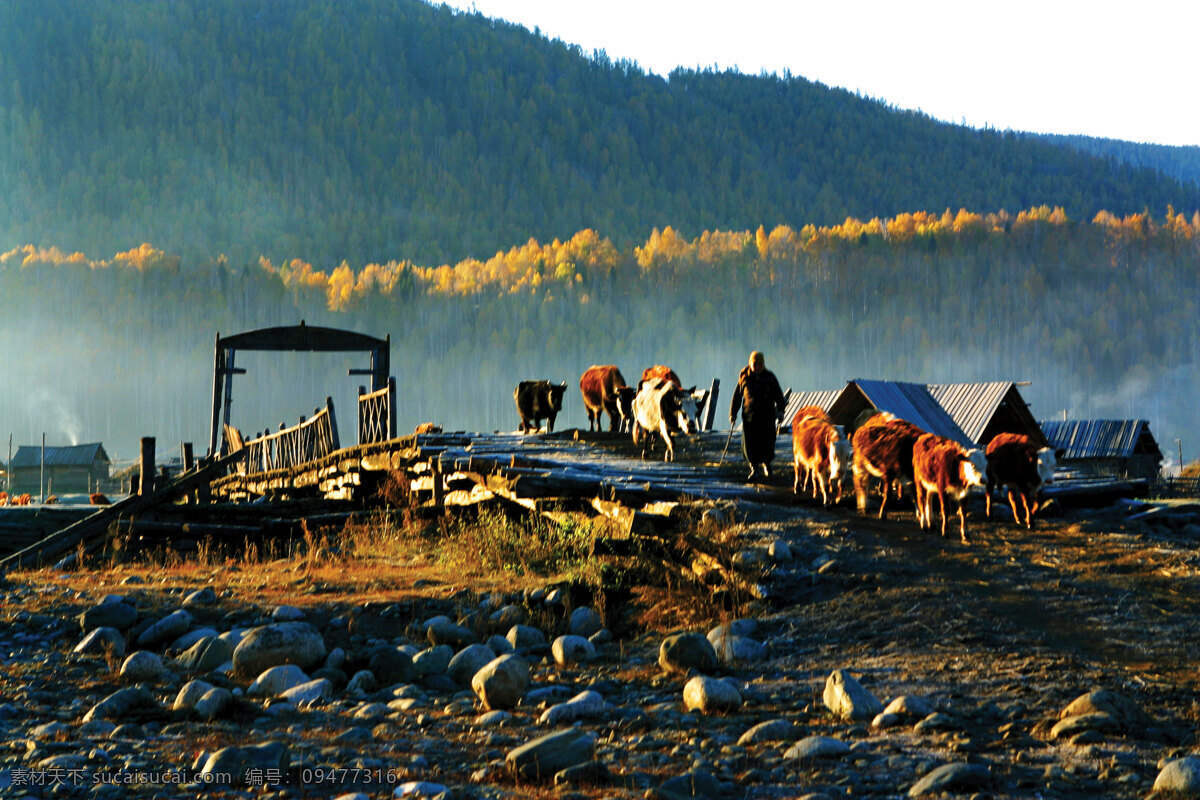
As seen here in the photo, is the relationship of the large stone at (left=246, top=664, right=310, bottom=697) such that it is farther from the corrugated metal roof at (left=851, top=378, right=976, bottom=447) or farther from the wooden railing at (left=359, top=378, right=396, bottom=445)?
A: the corrugated metal roof at (left=851, top=378, right=976, bottom=447)

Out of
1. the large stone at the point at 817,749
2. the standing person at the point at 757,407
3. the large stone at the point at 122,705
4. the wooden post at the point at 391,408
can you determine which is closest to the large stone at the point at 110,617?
the large stone at the point at 122,705

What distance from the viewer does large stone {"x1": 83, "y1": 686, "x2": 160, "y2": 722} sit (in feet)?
22.7

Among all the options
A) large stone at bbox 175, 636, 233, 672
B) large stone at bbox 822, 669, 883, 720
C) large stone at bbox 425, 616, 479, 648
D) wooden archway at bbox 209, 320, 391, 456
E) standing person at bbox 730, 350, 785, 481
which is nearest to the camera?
large stone at bbox 822, 669, 883, 720

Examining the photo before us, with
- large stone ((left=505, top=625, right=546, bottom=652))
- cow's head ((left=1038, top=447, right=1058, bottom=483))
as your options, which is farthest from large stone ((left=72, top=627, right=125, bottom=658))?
cow's head ((left=1038, top=447, right=1058, bottom=483))

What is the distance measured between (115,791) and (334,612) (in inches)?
209

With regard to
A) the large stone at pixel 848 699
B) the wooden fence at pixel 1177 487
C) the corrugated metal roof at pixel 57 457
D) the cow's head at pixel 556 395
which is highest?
the cow's head at pixel 556 395

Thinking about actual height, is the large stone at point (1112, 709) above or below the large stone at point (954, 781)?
above

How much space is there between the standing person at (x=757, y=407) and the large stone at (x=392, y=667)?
23.1 ft

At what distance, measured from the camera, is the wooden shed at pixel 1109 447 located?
49.5 metres

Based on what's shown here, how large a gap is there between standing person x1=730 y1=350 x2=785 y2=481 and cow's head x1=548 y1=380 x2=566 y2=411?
9.62 meters

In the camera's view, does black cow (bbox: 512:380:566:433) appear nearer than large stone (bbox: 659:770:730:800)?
No

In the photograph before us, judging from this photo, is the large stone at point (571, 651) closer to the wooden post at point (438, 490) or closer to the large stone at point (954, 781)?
the large stone at point (954, 781)

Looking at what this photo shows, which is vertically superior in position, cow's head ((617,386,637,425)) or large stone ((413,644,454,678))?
cow's head ((617,386,637,425))

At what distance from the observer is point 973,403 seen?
35438 mm
